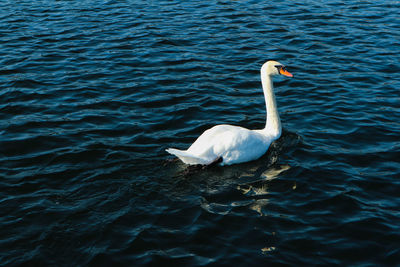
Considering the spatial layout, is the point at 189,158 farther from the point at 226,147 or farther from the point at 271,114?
the point at 271,114

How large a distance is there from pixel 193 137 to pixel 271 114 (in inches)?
66.6

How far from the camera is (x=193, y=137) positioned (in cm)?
1035

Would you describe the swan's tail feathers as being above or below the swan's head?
below

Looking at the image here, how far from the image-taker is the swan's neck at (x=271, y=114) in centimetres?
990

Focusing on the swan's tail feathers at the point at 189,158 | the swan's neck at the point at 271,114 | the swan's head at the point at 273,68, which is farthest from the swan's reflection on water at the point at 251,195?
the swan's head at the point at 273,68

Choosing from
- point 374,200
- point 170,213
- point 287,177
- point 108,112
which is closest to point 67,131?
point 108,112

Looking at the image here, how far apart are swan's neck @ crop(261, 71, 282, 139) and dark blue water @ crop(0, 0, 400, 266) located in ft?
1.55

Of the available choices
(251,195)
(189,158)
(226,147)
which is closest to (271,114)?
(226,147)

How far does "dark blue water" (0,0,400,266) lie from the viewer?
6.95 metres

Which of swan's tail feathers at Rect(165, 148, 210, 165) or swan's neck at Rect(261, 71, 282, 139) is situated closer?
swan's tail feathers at Rect(165, 148, 210, 165)

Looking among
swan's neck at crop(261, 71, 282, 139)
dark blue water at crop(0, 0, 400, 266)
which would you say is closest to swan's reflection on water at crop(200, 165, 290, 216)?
dark blue water at crop(0, 0, 400, 266)

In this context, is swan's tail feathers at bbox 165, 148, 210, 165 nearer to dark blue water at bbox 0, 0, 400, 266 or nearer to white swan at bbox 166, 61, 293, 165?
white swan at bbox 166, 61, 293, 165

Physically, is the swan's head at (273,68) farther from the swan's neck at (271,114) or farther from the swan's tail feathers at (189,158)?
the swan's tail feathers at (189,158)

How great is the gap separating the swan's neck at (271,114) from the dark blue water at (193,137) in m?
0.47
